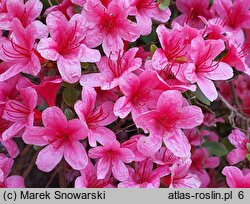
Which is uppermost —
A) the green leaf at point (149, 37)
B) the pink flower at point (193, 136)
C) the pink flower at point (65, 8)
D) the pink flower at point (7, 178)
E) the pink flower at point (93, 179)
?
the pink flower at point (65, 8)

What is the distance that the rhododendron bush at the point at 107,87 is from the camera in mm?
1227

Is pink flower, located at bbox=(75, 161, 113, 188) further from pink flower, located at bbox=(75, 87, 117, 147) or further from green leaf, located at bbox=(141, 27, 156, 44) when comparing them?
green leaf, located at bbox=(141, 27, 156, 44)

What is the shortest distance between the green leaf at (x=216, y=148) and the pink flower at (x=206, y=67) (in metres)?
0.38

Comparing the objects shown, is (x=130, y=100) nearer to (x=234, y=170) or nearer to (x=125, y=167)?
(x=125, y=167)

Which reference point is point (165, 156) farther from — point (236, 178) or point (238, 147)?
point (238, 147)

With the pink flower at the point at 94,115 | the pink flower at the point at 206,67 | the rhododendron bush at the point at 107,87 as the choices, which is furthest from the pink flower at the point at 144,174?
the pink flower at the point at 206,67

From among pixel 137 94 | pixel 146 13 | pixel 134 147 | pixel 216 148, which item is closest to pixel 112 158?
pixel 134 147

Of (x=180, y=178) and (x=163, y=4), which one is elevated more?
(x=163, y=4)

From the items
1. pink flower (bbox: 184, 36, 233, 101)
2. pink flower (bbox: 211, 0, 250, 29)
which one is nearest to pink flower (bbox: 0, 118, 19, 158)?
pink flower (bbox: 184, 36, 233, 101)

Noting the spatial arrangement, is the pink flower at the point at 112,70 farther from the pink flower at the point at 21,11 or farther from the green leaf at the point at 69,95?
the pink flower at the point at 21,11

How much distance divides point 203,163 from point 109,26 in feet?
1.76

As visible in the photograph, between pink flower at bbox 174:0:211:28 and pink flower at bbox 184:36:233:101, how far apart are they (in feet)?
0.82

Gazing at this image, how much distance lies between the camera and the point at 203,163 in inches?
63.5

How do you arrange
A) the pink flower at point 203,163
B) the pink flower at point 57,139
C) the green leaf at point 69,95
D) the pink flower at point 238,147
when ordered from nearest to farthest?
the pink flower at point 57,139, the green leaf at point 69,95, the pink flower at point 238,147, the pink flower at point 203,163
